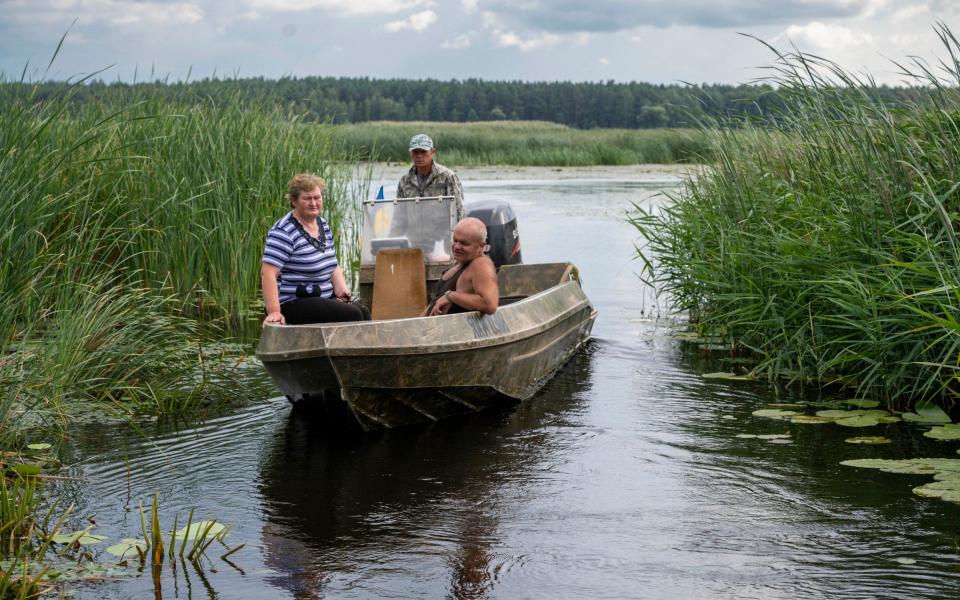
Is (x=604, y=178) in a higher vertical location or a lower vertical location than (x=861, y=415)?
higher

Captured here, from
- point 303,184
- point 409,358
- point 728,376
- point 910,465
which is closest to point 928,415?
point 910,465

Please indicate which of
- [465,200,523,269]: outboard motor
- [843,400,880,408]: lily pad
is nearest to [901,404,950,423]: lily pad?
[843,400,880,408]: lily pad

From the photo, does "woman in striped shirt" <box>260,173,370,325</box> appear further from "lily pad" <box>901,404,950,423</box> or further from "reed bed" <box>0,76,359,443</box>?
"lily pad" <box>901,404,950,423</box>

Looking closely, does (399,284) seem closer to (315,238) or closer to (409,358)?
(315,238)

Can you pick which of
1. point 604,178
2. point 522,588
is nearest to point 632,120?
point 604,178

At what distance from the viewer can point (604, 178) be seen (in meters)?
37.5

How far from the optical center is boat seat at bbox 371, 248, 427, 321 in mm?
8508

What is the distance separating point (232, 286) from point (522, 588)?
655 centimetres

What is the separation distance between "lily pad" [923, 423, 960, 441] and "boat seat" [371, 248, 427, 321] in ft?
12.6

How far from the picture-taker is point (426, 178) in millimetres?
9594

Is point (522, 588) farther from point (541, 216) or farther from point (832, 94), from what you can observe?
point (541, 216)

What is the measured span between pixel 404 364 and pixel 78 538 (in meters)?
2.34

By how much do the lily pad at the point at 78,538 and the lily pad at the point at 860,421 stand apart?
4499mm

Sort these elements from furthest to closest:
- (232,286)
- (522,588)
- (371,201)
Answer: (232,286)
(371,201)
(522,588)
